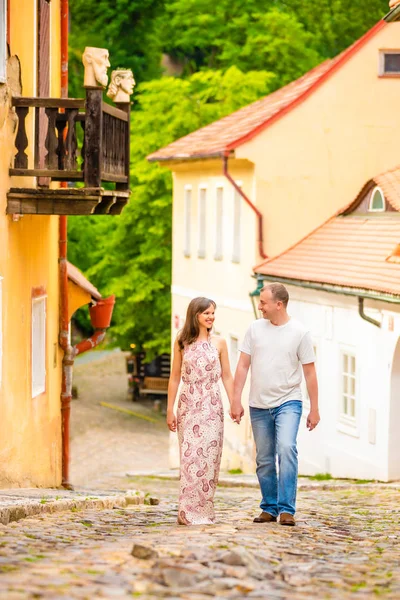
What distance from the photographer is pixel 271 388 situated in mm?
10453

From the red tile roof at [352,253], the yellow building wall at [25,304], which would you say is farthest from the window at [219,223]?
the yellow building wall at [25,304]

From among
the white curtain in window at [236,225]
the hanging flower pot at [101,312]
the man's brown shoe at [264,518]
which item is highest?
the white curtain in window at [236,225]

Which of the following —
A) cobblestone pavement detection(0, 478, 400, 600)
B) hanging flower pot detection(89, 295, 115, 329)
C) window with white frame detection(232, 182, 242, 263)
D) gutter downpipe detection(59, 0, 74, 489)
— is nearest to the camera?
cobblestone pavement detection(0, 478, 400, 600)

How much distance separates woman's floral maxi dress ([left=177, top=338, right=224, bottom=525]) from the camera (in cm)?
1041

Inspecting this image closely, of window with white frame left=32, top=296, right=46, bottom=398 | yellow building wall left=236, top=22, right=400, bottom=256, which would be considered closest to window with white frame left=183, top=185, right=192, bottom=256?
yellow building wall left=236, top=22, right=400, bottom=256

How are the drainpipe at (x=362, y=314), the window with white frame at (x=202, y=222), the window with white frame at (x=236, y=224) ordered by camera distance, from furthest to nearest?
1. the window with white frame at (x=202, y=222)
2. the window with white frame at (x=236, y=224)
3. the drainpipe at (x=362, y=314)

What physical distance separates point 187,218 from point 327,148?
540 centimetres

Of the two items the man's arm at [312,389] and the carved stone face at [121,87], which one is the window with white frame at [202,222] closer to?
the carved stone face at [121,87]

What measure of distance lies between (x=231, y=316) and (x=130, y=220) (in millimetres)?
11435

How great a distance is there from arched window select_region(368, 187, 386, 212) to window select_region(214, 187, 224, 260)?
22.0 ft

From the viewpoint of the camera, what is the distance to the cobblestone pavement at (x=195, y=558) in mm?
6922

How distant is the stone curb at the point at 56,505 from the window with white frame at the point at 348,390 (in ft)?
23.9

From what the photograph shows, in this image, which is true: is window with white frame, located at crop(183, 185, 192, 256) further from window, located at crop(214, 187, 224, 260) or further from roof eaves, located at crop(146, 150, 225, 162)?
window, located at crop(214, 187, 224, 260)

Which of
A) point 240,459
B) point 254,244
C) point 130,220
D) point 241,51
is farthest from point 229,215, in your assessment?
point 241,51
